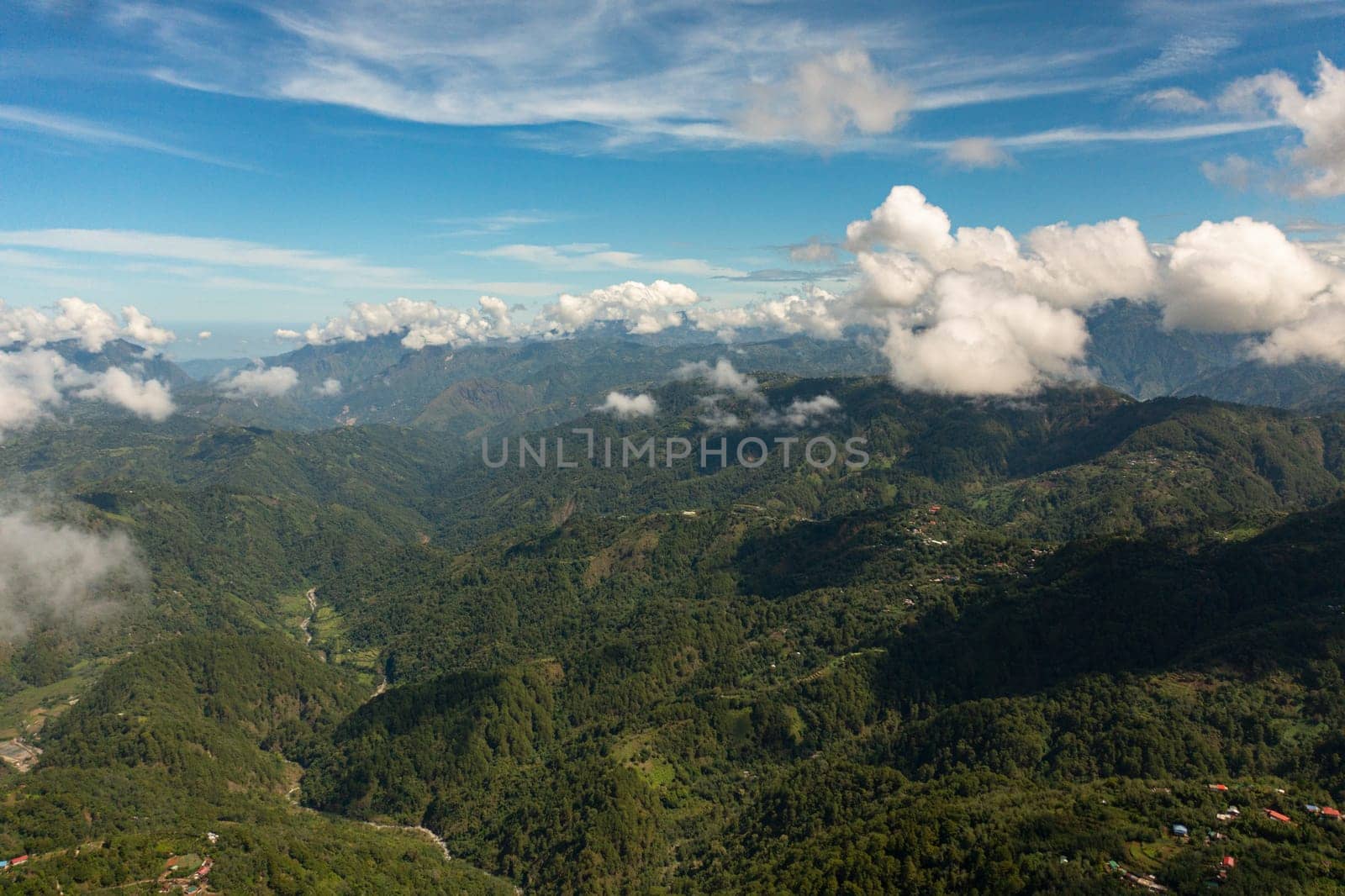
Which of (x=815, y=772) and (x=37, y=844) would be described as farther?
(x=815, y=772)

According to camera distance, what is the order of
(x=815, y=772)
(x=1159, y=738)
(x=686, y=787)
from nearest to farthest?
(x=1159, y=738) < (x=815, y=772) < (x=686, y=787)

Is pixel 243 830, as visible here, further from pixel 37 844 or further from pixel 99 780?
pixel 99 780

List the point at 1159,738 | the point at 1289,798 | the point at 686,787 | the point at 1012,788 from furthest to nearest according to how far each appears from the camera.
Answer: the point at 686,787
the point at 1159,738
the point at 1012,788
the point at 1289,798

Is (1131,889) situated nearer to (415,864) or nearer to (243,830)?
(415,864)

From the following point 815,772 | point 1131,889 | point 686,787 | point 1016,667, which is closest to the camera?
point 1131,889

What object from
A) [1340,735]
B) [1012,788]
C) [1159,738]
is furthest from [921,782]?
[1340,735]

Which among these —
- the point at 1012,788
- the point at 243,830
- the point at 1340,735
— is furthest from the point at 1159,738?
the point at 243,830

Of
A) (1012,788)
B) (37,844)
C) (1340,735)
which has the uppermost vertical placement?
(1340,735)

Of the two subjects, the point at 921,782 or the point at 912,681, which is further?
the point at 912,681

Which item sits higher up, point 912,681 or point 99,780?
point 912,681
